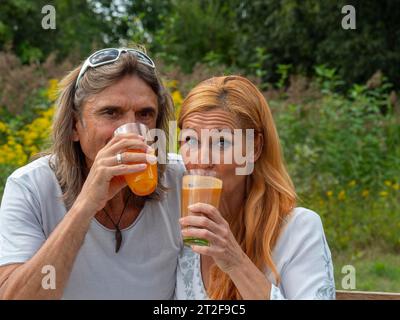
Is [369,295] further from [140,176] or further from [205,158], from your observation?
[140,176]

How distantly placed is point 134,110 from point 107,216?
46 cm

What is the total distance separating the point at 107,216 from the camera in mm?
2744

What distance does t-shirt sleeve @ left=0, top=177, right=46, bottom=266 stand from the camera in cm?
244

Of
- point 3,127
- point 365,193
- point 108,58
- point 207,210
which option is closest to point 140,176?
point 207,210

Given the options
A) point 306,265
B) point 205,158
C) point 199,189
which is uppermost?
point 205,158

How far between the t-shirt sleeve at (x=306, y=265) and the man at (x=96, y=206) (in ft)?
1.74

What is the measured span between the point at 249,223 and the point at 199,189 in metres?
0.34

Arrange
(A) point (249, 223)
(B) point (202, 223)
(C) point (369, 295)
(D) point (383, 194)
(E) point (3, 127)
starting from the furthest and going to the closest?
(D) point (383, 194) < (E) point (3, 127) < (C) point (369, 295) < (A) point (249, 223) < (B) point (202, 223)

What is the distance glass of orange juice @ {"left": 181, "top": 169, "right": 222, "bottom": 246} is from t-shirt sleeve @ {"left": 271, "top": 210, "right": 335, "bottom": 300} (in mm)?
331

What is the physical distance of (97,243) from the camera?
2.65 meters

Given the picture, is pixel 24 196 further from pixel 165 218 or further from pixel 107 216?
pixel 165 218

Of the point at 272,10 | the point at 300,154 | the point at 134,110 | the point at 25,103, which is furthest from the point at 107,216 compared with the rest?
the point at 272,10

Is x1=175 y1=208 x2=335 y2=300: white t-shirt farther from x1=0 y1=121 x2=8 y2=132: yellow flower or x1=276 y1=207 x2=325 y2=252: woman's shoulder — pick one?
x1=0 y1=121 x2=8 y2=132: yellow flower

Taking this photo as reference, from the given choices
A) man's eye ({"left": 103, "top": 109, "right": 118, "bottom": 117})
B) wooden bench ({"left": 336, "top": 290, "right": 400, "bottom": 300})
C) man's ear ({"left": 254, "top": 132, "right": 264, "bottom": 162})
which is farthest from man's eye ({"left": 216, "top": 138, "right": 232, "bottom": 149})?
wooden bench ({"left": 336, "top": 290, "right": 400, "bottom": 300})
